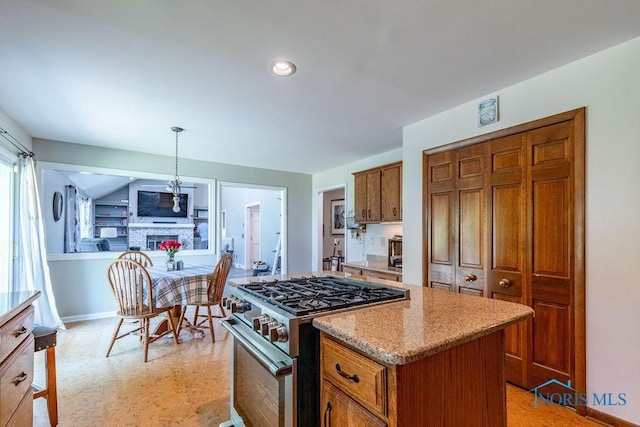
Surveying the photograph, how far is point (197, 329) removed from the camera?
3510 millimetres

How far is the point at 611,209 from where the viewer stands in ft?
6.24

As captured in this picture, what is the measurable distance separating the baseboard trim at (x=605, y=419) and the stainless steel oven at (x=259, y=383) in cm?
202

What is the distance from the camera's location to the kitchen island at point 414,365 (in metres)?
0.95

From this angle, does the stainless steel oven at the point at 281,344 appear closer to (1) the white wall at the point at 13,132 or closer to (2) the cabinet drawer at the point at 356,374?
(2) the cabinet drawer at the point at 356,374

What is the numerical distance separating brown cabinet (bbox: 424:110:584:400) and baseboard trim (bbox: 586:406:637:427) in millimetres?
158

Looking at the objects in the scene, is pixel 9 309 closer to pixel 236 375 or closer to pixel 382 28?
pixel 236 375

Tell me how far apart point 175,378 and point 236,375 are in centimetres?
108

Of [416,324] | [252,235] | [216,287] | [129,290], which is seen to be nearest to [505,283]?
[416,324]

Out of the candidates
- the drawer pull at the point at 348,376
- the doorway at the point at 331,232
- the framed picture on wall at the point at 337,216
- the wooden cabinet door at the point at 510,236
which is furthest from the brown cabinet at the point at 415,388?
the framed picture on wall at the point at 337,216

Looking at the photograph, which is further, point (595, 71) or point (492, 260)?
point (492, 260)

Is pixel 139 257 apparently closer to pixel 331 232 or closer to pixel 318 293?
pixel 318 293

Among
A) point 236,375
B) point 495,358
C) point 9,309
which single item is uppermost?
point 9,309

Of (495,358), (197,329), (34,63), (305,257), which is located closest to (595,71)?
(495,358)

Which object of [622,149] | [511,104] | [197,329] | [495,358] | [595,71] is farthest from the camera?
[197,329]
